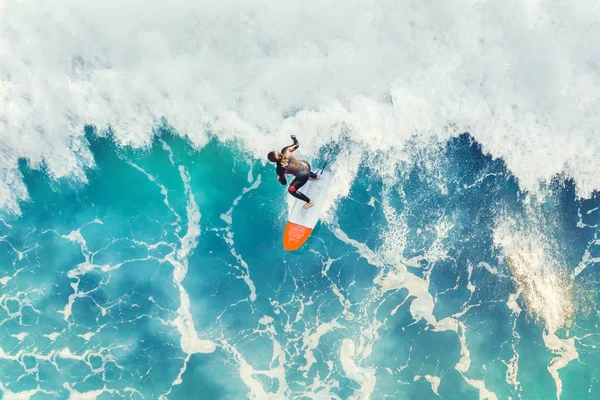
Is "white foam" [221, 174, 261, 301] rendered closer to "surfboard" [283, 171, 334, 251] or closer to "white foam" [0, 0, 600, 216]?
"surfboard" [283, 171, 334, 251]

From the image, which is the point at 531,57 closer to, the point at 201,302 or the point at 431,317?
the point at 431,317

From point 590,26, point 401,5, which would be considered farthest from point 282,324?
point 590,26

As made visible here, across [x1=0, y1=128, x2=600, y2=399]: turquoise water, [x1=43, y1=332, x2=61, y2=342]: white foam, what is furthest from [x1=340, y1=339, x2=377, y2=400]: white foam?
[x1=43, y1=332, x2=61, y2=342]: white foam

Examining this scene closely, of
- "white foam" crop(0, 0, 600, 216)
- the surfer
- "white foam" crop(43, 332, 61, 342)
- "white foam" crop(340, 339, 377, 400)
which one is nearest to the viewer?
the surfer

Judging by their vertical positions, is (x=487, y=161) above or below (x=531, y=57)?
below

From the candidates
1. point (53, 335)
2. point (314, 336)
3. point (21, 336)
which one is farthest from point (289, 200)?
point (21, 336)

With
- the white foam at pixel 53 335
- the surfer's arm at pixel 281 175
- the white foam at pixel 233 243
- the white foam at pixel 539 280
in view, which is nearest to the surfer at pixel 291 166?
the surfer's arm at pixel 281 175
